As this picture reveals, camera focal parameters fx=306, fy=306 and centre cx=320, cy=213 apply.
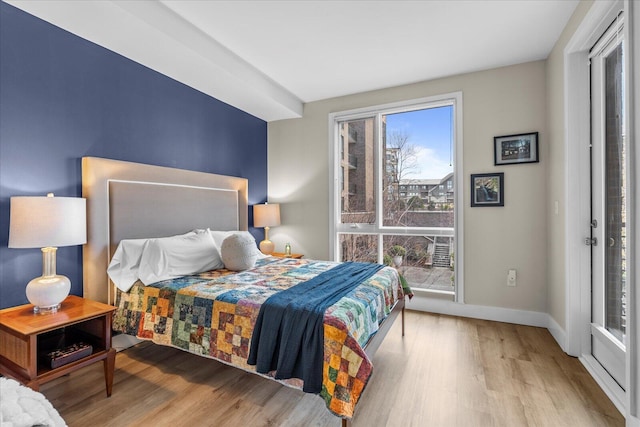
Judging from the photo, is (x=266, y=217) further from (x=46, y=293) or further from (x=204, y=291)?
(x=46, y=293)

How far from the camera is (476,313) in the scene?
3.36 metres

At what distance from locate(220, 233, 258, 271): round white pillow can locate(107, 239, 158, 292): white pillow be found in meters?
0.67

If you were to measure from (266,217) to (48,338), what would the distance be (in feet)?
7.88

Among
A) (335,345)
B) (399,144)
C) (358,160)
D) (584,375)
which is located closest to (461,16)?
(399,144)

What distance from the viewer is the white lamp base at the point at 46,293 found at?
6.04 ft

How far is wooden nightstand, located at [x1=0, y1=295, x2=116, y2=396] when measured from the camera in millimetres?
1623

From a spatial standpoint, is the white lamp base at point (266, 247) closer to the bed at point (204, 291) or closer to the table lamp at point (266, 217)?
the table lamp at point (266, 217)

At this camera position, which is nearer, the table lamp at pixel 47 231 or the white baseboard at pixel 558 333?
the table lamp at pixel 47 231

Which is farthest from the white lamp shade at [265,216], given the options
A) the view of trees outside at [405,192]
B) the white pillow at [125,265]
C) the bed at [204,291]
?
the white pillow at [125,265]

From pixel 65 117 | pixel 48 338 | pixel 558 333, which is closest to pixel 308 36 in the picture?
pixel 65 117

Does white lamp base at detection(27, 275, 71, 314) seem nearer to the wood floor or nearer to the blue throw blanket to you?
the wood floor

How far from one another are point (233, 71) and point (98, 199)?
1673 millimetres

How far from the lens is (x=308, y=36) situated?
2678 mm

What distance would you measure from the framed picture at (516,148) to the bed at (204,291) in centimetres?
178
